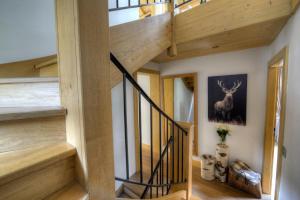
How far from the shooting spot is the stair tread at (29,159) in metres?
0.44

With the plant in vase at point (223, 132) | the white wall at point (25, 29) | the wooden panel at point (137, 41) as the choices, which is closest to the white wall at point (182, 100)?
the plant in vase at point (223, 132)

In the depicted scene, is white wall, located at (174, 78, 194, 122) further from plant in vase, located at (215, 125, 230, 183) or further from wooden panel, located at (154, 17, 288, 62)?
wooden panel, located at (154, 17, 288, 62)

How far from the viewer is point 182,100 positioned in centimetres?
400

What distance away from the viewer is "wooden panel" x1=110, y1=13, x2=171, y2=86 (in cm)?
124

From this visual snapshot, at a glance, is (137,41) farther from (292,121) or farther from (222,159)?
(222,159)

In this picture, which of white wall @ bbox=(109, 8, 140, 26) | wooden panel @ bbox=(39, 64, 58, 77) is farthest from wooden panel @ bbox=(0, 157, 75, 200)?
white wall @ bbox=(109, 8, 140, 26)

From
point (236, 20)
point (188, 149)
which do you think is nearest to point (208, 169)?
point (188, 149)

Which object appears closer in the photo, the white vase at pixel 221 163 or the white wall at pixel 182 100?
the white vase at pixel 221 163

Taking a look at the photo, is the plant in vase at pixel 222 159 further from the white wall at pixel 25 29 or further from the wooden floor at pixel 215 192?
the white wall at pixel 25 29

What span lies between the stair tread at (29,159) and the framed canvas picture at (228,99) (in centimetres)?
282

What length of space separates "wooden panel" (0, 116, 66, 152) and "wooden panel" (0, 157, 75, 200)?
133 millimetres

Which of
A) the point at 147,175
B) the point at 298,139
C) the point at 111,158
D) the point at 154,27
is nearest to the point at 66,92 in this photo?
the point at 111,158

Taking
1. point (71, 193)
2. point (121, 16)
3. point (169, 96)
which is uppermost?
point (121, 16)

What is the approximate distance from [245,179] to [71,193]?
2.66 m
